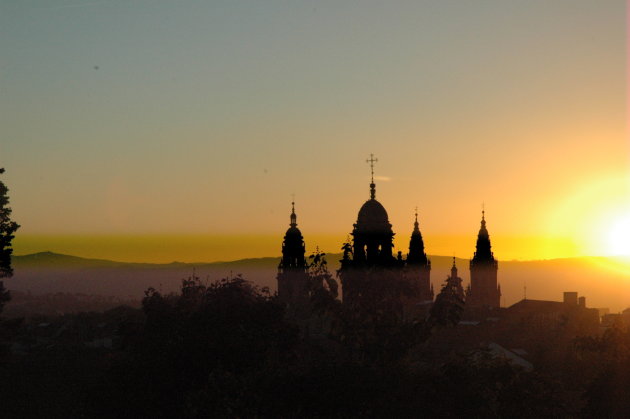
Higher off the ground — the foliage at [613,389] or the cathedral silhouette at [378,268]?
the cathedral silhouette at [378,268]

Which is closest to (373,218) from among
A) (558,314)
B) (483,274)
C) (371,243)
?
(371,243)

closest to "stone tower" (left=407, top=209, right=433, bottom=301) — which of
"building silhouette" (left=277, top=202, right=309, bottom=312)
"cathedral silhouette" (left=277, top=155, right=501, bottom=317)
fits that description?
"cathedral silhouette" (left=277, top=155, right=501, bottom=317)

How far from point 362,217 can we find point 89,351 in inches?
1132

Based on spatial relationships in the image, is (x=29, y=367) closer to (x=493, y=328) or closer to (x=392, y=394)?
(x=392, y=394)

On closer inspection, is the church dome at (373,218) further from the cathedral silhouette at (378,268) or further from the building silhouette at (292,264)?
the building silhouette at (292,264)

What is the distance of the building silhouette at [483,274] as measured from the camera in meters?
134

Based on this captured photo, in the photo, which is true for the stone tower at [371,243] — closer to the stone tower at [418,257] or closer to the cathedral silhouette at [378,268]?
the cathedral silhouette at [378,268]

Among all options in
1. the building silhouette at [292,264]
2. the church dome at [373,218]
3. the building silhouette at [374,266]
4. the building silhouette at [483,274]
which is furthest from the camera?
the building silhouette at [483,274]

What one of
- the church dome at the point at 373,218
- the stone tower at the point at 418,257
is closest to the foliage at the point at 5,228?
the church dome at the point at 373,218

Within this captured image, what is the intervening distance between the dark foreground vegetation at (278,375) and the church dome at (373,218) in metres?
18.3

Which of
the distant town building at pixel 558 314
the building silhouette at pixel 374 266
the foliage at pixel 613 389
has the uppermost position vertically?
the building silhouette at pixel 374 266

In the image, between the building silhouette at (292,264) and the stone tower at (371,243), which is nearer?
the stone tower at (371,243)

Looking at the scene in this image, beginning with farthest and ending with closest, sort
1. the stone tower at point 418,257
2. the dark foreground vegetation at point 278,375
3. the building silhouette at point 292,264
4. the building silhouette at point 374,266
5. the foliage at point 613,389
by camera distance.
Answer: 1. the stone tower at point 418,257
2. the building silhouette at point 292,264
3. the building silhouette at point 374,266
4. the foliage at point 613,389
5. the dark foreground vegetation at point 278,375

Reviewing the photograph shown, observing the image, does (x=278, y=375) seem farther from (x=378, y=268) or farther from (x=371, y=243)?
(x=371, y=243)
